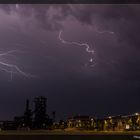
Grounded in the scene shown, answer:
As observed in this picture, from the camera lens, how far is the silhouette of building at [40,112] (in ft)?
11.1

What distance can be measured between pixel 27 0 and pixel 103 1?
2.23 ft

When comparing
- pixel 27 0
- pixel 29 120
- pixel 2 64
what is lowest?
pixel 29 120

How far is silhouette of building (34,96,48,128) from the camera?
11.1ft

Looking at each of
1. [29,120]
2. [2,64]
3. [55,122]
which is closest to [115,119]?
[55,122]

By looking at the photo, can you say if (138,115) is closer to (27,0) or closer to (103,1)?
(103,1)

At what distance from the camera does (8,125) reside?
338 cm
